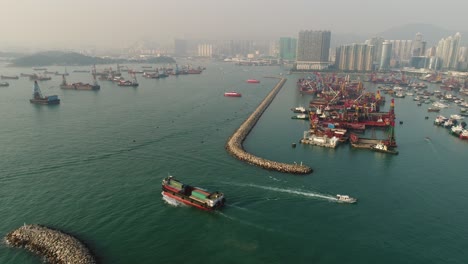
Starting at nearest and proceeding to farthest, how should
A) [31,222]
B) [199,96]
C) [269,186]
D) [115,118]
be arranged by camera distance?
1. [31,222]
2. [269,186]
3. [115,118]
4. [199,96]

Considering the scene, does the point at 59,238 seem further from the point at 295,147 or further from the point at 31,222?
the point at 295,147

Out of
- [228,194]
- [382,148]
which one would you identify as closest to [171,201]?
[228,194]

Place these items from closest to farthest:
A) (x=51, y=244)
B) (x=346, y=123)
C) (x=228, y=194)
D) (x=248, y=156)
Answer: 1. (x=51, y=244)
2. (x=228, y=194)
3. (x=248, y=156)
4. (x=346, y=123)

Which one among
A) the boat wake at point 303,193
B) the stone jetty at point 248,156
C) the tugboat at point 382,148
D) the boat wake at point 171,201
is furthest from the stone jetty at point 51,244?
the tugboat at point 382,148

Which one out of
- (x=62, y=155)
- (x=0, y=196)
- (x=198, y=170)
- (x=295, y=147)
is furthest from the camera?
(x=295, y=147)

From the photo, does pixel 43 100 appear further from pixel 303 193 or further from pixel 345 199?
pixel 345 199

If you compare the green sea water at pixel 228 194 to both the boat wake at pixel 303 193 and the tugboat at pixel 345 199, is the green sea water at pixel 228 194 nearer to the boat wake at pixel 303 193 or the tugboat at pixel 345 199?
the boat wake at pixel 303 193

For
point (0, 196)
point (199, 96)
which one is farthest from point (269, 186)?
point (199, 96)

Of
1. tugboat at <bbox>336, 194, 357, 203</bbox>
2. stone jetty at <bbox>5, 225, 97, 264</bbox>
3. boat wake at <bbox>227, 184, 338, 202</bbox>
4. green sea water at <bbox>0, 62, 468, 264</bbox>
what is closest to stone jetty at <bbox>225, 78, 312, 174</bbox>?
green sea water at <bbox>0, 62, 468, 264</bbox>
